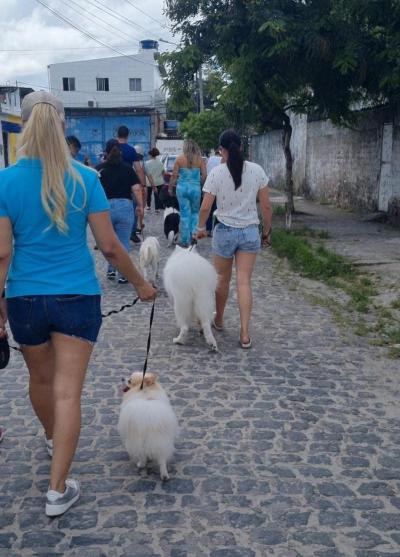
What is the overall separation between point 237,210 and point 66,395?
320 cm

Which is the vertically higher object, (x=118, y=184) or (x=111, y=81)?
(x=111, y=81)

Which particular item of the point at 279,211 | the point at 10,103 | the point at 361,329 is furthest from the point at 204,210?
the point at 10,103

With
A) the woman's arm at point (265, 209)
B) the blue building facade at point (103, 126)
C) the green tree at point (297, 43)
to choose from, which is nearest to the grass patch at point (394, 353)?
the woman's arm at point (265, 209)

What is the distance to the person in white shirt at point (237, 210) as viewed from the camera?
5754 mm

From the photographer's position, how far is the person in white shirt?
5.75 metres

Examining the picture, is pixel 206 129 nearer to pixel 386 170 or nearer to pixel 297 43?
pixel 386 170

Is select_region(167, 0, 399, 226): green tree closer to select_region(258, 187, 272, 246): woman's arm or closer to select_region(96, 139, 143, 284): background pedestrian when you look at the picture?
select_region(96, 139, 143, 284): background pedestrian

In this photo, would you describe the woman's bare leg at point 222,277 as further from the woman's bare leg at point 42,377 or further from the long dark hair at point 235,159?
the woman's bare leg at point 42,377

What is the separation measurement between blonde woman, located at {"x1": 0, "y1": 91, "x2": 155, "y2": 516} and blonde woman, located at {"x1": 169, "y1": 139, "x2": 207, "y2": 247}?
24.1 ft

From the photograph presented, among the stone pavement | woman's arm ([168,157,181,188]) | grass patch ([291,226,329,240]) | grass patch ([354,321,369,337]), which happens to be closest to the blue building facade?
grass patch ([291,226,329,240])

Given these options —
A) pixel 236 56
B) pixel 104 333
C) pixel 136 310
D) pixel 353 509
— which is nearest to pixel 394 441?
pixel 353 509

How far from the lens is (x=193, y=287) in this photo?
5.70 m

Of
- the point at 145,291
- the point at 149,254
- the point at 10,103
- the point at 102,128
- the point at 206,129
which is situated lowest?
the point at 149,254

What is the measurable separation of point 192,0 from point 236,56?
1533 millimetres
